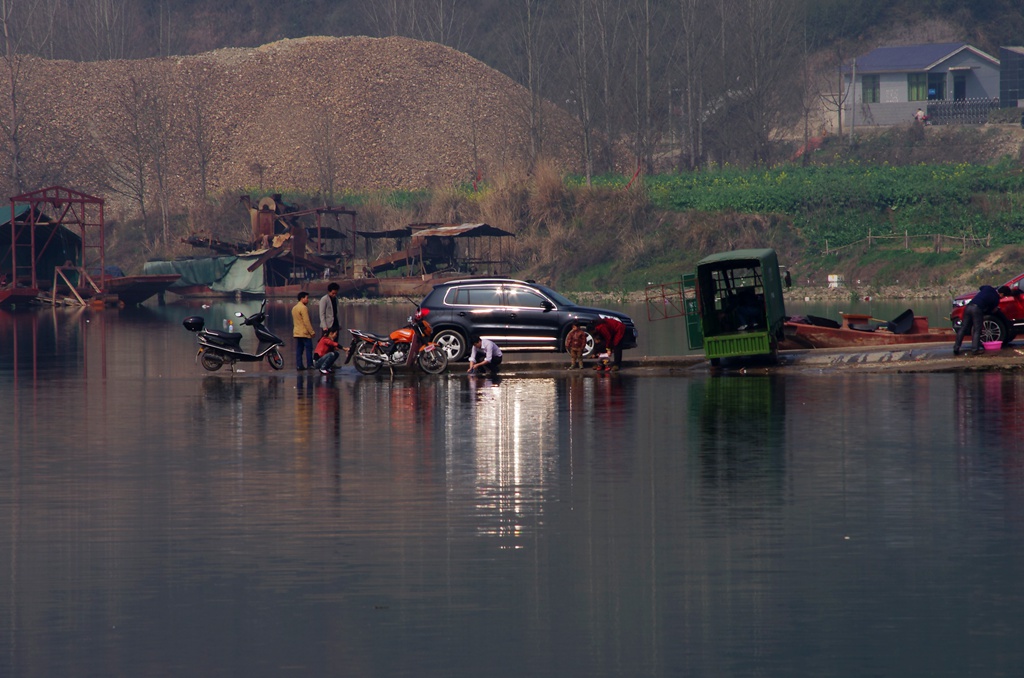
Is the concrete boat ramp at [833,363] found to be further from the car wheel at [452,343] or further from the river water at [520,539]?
the river water at [520,539]

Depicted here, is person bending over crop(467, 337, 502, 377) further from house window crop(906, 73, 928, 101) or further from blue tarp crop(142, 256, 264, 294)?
house window crop(906, 73, 928, 101)

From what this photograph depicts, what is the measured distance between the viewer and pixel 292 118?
3875 inches

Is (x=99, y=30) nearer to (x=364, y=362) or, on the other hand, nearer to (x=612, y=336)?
(x=364, y=362)

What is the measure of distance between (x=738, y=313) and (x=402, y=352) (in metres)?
6.54

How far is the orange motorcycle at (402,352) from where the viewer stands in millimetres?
26250

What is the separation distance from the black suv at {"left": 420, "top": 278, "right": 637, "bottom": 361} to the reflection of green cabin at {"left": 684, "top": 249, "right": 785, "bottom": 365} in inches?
69.9

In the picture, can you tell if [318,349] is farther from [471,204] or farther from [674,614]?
[471,204]

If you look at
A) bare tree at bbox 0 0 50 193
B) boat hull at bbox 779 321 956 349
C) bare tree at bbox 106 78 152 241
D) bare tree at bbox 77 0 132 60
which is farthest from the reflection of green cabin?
bare tree at bbox 77 0 132 60

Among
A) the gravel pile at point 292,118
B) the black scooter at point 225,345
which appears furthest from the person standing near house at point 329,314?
the gravel pile at point 292,118

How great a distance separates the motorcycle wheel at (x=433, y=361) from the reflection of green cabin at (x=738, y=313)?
4979mm

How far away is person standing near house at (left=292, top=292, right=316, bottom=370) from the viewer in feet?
86.4

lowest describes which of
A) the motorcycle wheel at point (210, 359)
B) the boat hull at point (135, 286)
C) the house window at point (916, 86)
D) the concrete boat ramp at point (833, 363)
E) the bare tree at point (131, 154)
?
the concrete boat ramp at point (833, 363)

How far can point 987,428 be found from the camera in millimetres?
17156

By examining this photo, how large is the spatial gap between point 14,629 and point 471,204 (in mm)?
65395
